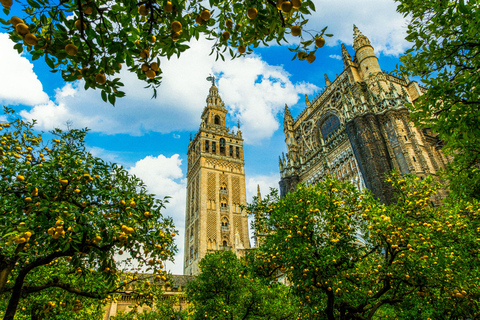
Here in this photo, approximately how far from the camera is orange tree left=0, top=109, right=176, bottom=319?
506 centimetres

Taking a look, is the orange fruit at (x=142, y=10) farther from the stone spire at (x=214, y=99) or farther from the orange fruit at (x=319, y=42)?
the stone spire at (x=214, y=99)

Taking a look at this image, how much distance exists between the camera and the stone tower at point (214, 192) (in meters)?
43.5

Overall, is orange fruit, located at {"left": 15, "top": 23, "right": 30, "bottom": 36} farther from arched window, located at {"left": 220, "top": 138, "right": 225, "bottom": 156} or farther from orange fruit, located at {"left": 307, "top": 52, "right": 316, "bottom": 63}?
arched window, located at {"left": 220, "top": 138, "right": 225, "bottom": 156}

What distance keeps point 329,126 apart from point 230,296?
23.5 metres

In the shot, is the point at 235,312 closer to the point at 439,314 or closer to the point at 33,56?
the point at 439,314

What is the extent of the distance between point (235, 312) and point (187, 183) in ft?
140

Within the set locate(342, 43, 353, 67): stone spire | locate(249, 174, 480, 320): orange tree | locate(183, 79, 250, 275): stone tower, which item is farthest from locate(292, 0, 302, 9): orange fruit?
locate(183, 79, 250, 275): stone tower

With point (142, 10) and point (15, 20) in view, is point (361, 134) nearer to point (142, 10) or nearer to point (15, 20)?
point (142, 10)

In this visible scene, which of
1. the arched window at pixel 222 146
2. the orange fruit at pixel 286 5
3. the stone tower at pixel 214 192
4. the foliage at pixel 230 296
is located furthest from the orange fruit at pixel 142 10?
the arched window at pixel 222 146

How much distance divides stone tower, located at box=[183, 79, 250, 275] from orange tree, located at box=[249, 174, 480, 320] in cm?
3319

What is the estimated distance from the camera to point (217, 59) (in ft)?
12.1

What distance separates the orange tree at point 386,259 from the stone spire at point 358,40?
1010 inches

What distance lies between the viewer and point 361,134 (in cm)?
2511

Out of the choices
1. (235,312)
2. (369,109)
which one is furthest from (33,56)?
(369,109)
